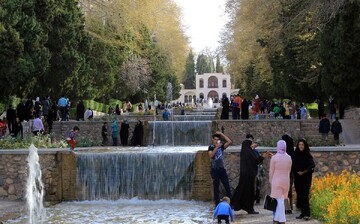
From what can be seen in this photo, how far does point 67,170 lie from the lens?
53.5ft

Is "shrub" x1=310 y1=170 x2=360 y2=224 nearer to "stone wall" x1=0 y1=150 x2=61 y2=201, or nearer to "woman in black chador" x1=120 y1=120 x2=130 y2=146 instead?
"stone wall" x1=0 y1=150 x2=61 y2=201

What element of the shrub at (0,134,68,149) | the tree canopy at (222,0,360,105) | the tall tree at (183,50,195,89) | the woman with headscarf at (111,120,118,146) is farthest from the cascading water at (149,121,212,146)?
the tall tree at (183,50,195,89)

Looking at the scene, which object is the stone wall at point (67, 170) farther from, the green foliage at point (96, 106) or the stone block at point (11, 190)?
the green foliage at point (96, 106)

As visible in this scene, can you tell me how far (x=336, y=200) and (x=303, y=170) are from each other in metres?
1.53

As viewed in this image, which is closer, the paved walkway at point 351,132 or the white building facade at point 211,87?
the paved walkway at point 351,132

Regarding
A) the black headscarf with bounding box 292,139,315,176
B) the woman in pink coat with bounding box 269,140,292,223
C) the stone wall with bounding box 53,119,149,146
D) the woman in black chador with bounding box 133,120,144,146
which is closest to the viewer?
the woman in pink coat with bounding box 269,140,292,223

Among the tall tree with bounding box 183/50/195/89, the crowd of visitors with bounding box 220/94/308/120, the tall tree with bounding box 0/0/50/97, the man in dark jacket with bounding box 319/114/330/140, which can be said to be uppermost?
the tall tree with bounding box 183/50/195/89

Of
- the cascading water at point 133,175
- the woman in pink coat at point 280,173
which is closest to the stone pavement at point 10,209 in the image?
the cascading water at point 133,175

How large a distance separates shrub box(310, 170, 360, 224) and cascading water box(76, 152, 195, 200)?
464cm

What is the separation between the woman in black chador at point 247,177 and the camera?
1211 cm

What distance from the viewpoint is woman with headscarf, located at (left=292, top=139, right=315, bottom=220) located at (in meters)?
10.9

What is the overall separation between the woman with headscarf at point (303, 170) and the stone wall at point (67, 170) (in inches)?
152

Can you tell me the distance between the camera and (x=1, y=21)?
25266 mm

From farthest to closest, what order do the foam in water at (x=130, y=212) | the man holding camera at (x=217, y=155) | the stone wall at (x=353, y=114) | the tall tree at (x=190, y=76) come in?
the tall tree at (x=190, y=76)
the stone wall at (x=353, y=114)
the foam in water at (x=130, y=212)
the man holding camera at (x=217, y=155)
